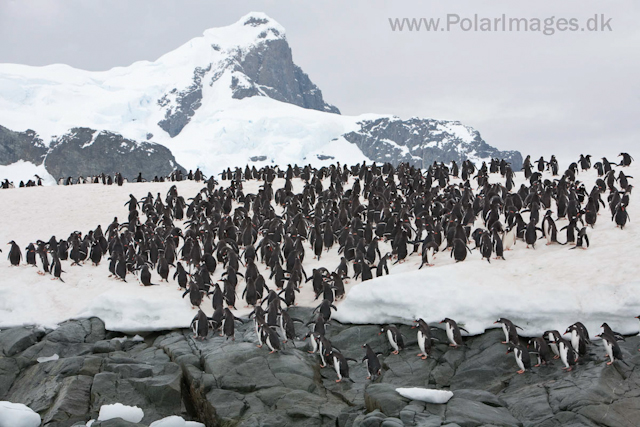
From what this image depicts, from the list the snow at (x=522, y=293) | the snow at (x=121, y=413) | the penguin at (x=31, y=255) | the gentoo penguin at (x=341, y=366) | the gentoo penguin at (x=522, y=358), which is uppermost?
the penguin at (x=31, y=255)

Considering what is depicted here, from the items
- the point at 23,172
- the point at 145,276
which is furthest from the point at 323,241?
the point at 23,172

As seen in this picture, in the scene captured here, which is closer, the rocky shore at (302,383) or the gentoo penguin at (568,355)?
the rocky shore at (302,383)

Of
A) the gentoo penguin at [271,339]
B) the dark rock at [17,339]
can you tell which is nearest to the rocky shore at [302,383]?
the dark rock at [17,339]

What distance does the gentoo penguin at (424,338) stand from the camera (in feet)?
37.3

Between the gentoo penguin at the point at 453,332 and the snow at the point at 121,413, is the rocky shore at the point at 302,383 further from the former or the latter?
the snow at the point at 121,413

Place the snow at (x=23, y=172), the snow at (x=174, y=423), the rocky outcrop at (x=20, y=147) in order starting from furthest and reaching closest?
the rocky outcrop at (x=20, y=147)
the snow at (x=23, y=172)
the snow at (x=174, y=423)

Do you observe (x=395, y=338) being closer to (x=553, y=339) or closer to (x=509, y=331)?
(x=509, y=331)

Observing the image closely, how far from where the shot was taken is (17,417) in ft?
32.0

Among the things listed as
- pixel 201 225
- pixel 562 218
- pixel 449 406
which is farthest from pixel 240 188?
pixel 449 406

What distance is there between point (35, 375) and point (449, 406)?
8.78m

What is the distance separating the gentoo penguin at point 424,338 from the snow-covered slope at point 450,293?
0.78 m

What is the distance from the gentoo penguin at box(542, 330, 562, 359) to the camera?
10.3m

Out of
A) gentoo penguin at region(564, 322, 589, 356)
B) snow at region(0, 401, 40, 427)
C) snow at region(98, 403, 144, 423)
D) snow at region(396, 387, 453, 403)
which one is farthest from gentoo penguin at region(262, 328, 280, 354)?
gentoo penguin at region(564, 322, 589, 356)

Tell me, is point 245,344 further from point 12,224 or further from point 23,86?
point 23,86
